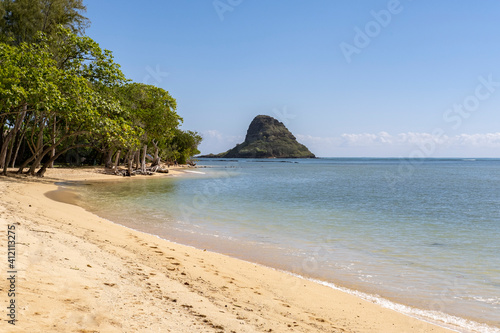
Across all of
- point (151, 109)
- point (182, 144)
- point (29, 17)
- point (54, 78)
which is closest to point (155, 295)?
point (54, 78)

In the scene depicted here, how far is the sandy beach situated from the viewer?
4840 mm

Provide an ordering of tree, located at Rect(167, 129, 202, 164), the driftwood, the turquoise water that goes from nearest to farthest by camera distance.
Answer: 1. the turquoise water
2. the driftwood
3. tree, located at Rect(167, 129, 202, 164)

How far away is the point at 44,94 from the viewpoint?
2295 centimetres

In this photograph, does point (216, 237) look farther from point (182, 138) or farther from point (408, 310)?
point (182, 138)

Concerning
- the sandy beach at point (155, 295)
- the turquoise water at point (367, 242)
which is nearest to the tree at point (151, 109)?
the turquoise water at point (367, 242)

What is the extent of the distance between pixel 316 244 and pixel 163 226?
22.8 feet

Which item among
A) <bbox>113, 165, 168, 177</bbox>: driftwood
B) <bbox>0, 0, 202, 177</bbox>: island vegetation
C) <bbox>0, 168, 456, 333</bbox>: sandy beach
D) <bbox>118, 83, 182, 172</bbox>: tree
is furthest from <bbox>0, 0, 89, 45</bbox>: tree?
<bbox>0, 168, 456, 333</bbox>: sandy beach

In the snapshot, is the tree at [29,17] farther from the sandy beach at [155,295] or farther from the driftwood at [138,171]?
the sandy beach at [155,295]

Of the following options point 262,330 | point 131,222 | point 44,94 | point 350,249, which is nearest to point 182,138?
point 44,94

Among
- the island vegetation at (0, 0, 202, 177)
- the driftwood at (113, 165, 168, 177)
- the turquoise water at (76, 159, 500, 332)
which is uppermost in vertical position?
the island vegetation at (0, 0, 202, 177)

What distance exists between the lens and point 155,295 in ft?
20.0

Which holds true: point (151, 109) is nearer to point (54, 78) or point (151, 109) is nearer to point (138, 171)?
point (138, 171)

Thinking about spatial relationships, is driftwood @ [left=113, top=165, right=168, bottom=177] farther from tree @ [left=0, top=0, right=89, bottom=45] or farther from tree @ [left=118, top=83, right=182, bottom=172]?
tree @ [left=0, top=0, right=89, bottom=45]

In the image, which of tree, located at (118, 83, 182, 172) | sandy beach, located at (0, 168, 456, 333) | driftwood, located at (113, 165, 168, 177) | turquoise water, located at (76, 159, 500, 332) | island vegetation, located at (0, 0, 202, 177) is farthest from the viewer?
driftwood, located at (113, 165, 168, 177)
